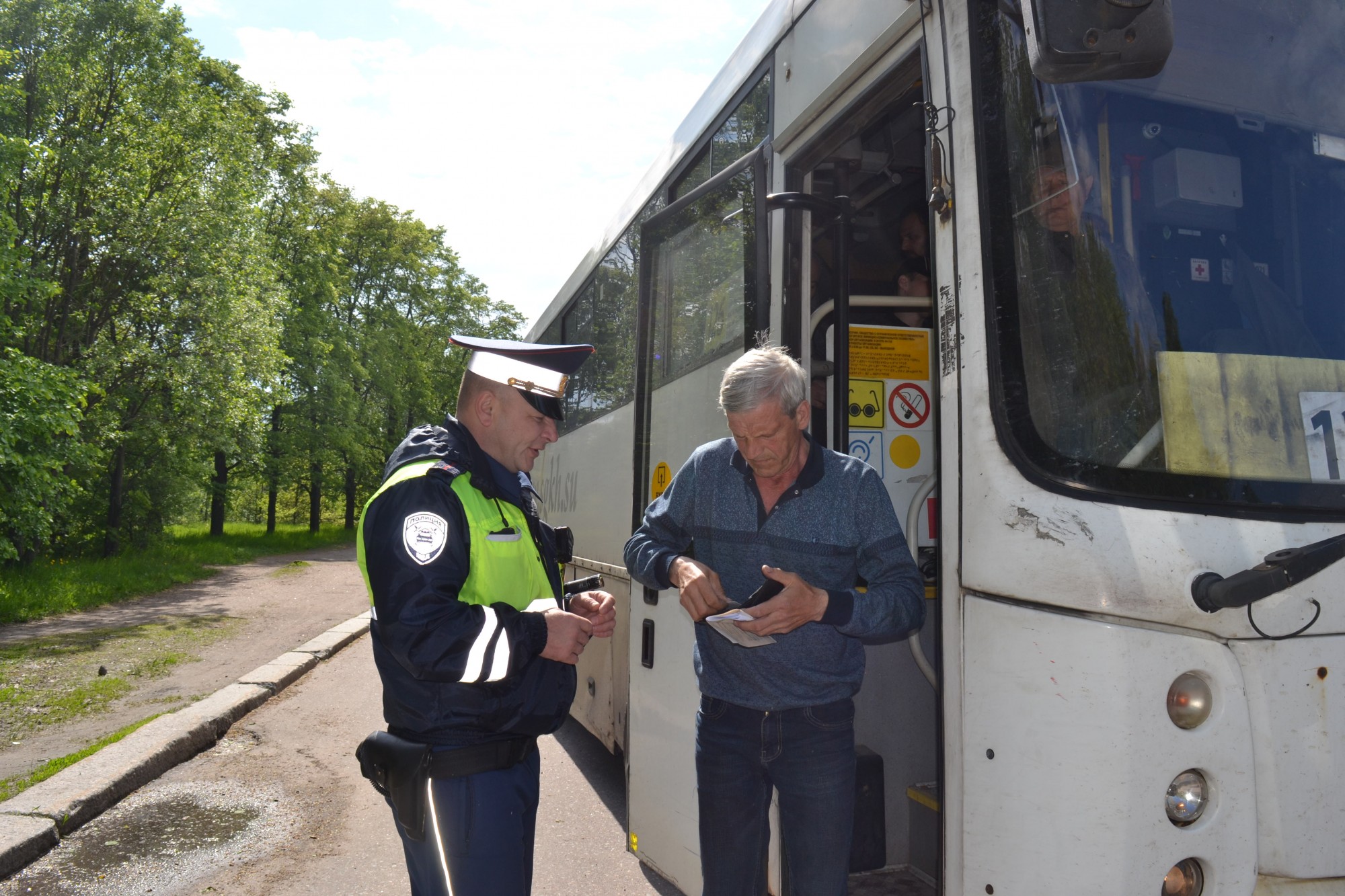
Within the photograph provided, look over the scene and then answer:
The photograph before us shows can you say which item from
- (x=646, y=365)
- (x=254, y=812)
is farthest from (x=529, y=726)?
(x=254, y=812)

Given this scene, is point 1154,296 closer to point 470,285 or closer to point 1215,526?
point 1215,526

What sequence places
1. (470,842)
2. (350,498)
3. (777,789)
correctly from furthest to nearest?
1. (350,498)
2. (777,789)
3. (470,842)

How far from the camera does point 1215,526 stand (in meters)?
2.02

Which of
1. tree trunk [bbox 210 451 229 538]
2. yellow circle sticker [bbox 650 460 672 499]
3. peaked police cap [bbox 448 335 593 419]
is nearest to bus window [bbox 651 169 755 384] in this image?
yellow circle sticker [bbox 650 460 672 499]

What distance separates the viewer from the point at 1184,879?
1.99 meters

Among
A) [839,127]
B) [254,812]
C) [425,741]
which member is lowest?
[254,812]

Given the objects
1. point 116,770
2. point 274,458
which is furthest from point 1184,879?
point 274,458

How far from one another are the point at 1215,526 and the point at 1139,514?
15cm

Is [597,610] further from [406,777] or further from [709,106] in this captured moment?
[709,106]

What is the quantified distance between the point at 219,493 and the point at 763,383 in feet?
97.3

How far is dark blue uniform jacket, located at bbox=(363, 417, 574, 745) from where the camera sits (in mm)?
2164

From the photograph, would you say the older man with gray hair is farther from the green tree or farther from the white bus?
the green tree

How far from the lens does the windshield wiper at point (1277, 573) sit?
1870 mm

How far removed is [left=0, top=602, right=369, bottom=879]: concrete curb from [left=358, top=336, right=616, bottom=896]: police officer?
3.52m
